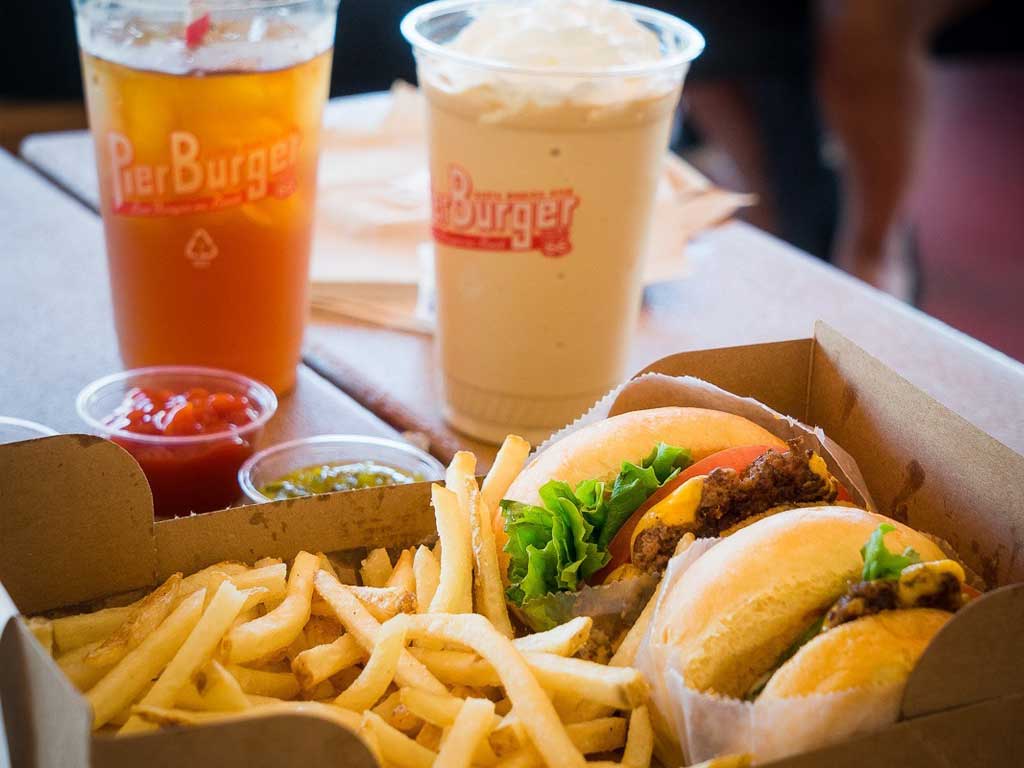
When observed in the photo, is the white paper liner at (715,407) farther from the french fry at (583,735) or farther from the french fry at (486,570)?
the french fry at (583,735)

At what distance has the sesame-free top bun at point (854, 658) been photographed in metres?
0.95

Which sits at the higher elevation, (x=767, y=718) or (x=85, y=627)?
(x=767, y=718)

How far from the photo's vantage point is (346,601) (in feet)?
3.84

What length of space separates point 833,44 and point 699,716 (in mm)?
4107

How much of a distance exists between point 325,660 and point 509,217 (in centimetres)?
65

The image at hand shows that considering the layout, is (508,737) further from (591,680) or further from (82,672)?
(82,672)

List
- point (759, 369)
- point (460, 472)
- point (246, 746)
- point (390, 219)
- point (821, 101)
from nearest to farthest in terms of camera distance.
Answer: point (246, 746)
point (460, 472)
point (759, 369)
point (390, 219)
point (821, 101)

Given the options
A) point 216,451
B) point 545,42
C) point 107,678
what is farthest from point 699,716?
point 545,42

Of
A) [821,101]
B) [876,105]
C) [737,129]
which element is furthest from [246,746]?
[737,129]

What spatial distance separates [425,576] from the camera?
122 cm

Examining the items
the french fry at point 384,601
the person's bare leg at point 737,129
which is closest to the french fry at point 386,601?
the french fry at point 384,601

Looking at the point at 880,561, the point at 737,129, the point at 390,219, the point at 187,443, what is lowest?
the point at 737,129

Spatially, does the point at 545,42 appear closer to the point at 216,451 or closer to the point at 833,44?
the point at 216,451

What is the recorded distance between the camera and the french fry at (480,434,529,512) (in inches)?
51.2
